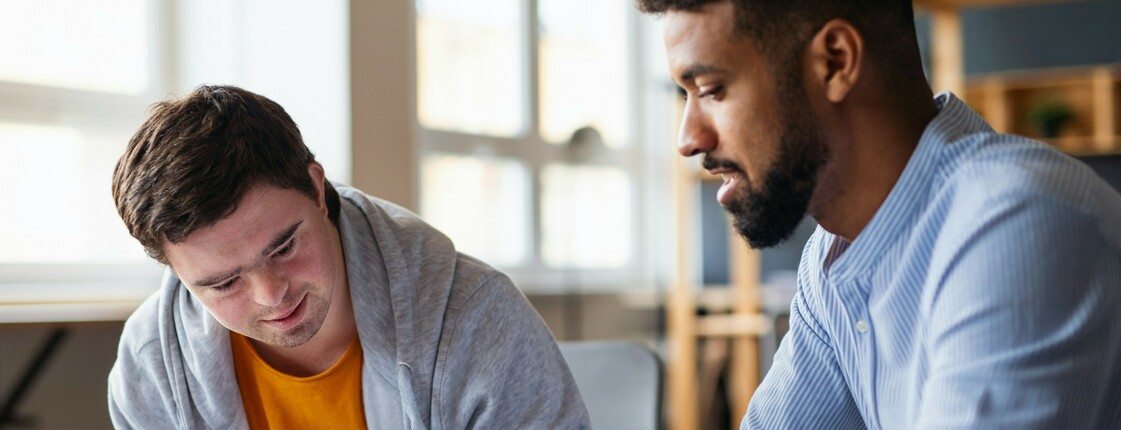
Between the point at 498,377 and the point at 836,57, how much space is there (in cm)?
65

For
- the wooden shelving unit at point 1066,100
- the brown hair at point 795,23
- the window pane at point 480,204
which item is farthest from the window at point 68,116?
the wooden shelving unit at point 1066,100

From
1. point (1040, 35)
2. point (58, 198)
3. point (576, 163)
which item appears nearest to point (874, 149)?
point (58, 198)

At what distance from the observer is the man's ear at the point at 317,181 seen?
142 centimetres

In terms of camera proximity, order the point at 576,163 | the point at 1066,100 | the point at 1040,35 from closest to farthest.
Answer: the point at 576,163
the point at 1066,100
the point at 1040,35

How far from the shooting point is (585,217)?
4703 millimetres

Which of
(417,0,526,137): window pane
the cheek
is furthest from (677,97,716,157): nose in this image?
(417,0,526,137): window pane

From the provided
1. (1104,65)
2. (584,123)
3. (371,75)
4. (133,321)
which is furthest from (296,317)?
(1104,65)

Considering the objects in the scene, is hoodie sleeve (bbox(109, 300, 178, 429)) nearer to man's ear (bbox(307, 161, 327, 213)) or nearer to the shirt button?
man's ear (bbox(307, 161, 327, 213))

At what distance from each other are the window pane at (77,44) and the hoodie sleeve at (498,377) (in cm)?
165

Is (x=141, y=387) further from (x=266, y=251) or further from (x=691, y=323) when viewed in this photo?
(x=691, y=323)

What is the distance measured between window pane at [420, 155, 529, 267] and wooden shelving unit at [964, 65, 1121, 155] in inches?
96.0

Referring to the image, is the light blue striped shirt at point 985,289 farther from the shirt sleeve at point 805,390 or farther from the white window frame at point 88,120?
the white window frame at point 88,120

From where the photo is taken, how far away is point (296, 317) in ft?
4.53

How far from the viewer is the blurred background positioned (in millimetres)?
2580
